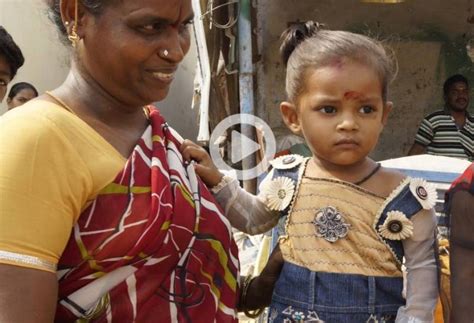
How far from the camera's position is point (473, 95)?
6945 mm

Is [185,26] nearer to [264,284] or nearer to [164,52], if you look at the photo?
[164,52]

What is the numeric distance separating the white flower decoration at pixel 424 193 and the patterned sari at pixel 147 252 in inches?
23.4

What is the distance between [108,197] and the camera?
56.6 inches

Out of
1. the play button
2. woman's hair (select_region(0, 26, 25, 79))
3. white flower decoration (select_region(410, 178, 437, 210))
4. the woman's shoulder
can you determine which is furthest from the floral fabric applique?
the play button

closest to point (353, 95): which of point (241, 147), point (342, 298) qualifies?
point (342, 298)

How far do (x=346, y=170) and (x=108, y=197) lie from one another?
2.76ft

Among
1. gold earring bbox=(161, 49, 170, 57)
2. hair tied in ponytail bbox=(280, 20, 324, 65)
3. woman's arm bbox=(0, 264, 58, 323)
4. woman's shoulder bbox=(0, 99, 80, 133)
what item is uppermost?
hair tied in ponytail bbox=(280, 20, 324, 65)

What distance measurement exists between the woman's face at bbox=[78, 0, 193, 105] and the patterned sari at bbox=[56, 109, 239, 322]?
138 mm

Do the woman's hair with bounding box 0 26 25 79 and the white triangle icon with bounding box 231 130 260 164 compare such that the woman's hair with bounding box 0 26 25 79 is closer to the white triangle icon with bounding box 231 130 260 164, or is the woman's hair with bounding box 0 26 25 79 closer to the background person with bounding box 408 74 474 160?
the white triangle icon with bounding box 231 130 260 164

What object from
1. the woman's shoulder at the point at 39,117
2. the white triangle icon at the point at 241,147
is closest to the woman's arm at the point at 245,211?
the woman's shoulder at the point at 39,117

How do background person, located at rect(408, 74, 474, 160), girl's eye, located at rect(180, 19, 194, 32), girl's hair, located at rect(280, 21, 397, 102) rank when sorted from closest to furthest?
girl's eye, located at rect(180, 19, 194, 32), girl's hair, located at rect(280, 21, 397, 102), background person, located at rect(408, 74, 474, 160)

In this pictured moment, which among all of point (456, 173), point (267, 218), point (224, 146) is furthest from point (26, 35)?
point (267, 218)

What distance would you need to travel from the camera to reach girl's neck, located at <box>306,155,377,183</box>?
2.01 meters

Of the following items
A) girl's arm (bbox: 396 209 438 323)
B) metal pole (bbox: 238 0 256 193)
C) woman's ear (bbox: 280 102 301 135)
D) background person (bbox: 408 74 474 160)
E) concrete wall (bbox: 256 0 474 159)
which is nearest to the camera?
girl's arm (bbox: 396 209 438 323)
